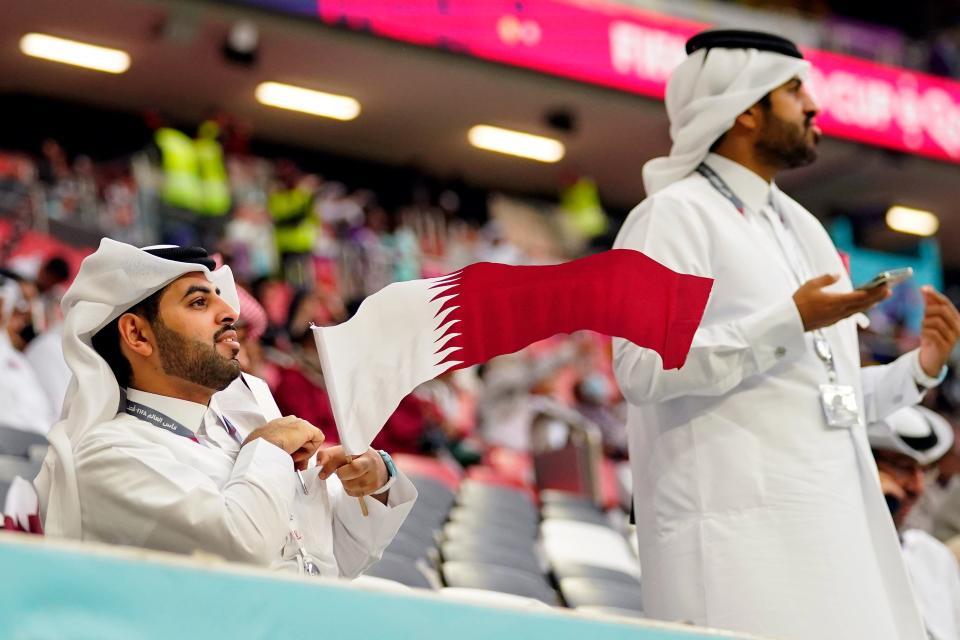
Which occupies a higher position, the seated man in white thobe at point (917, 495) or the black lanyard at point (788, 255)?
the black lanyard at point (788, 255)

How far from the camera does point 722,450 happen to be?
2490mm

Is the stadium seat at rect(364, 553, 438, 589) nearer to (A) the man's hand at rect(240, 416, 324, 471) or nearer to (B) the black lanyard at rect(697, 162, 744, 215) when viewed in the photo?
(A) the man's hand at rect(240, 416, 324, 471)

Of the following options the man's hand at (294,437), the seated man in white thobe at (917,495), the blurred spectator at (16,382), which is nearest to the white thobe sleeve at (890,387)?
the seated man in white thobe at (917,495)

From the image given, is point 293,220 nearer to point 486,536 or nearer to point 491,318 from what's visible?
point 486,536

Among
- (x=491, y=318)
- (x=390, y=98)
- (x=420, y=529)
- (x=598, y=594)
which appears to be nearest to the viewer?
(x=491, y=318)

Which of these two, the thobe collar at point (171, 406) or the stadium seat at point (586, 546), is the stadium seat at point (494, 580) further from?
the thobe collar at point (171, 406)

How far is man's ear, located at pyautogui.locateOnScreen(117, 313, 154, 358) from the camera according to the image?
2.24 m

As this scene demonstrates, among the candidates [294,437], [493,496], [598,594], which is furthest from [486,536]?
[294,437]

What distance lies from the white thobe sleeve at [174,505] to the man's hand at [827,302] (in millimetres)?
973

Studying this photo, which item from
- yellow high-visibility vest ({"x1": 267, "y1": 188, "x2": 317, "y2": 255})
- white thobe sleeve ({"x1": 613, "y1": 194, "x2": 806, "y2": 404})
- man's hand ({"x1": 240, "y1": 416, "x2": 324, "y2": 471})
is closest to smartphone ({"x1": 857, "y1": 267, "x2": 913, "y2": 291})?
white thobe sleeve ({"x1": 613, "y1": 194, "x2": 806, "y2": 404})

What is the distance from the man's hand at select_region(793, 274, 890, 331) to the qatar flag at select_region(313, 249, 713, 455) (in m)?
0.19

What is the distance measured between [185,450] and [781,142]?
4.51 feet

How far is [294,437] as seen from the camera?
2197 mm

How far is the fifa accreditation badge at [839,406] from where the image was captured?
99.1 inches
